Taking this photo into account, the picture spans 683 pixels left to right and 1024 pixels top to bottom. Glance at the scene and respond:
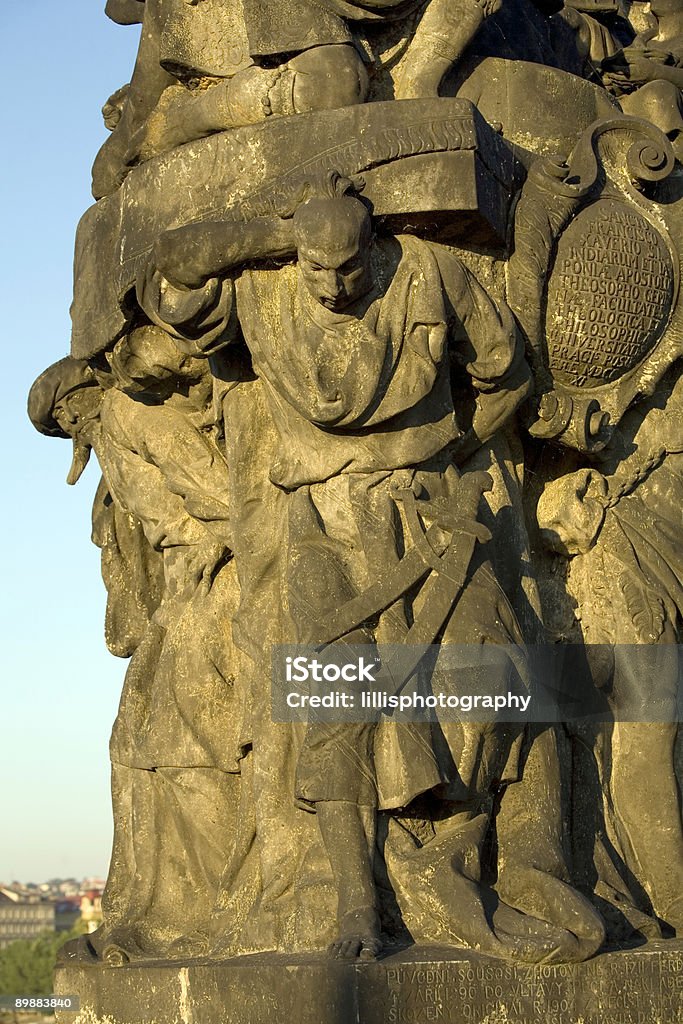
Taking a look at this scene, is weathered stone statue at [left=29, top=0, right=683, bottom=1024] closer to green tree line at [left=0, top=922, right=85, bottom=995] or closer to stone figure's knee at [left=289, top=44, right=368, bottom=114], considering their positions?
stone figure's knee at [left=289, top=44, right=368, bottom=114]

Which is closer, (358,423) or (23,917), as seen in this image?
(358,423)

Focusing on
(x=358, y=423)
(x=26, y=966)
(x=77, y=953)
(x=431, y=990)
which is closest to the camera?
(x=431, y=990)

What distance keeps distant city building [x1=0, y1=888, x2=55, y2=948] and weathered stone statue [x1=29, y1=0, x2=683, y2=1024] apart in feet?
231

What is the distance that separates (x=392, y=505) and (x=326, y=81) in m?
1.68

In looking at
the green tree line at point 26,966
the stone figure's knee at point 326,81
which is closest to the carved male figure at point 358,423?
the stone figure's knee at point 326,81

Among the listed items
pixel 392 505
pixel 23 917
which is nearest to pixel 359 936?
pixel 392 505

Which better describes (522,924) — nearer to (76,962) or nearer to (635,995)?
(635,995)

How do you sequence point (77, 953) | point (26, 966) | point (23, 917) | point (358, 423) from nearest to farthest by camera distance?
point (358, 423) → point (77, 953) → point (26, 966) → point (23, 917)

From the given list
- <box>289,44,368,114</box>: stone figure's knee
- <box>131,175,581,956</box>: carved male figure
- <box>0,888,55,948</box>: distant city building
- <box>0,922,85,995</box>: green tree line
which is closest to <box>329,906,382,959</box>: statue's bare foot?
<box>131,175,581,956</box>: carved male figure

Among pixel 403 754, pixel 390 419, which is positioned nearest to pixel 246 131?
pixel 390 419

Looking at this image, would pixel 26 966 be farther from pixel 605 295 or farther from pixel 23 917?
pixel 605 295

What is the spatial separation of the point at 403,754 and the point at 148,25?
3.34 metres

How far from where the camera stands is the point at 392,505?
780 centimetres

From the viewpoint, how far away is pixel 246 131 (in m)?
7.89
